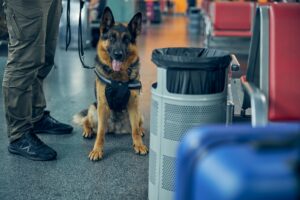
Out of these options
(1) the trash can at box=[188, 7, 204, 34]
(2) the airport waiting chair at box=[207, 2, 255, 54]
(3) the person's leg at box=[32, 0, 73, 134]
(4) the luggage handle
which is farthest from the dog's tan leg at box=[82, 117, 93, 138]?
(1) the trash can at box=[188, 7, 204, 34]

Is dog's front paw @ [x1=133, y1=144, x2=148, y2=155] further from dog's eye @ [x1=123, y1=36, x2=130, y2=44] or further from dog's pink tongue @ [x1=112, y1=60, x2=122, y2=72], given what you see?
dog's eye @ [x1=123, y1=36, x2=130, y2=44]

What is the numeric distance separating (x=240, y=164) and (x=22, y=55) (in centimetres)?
204

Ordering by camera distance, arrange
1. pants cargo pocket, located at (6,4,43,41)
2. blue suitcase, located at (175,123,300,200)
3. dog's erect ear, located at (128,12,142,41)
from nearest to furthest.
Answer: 1. blue suitcase, located at (175,123,300,200)
2. pants cargo pocket, located at (6,4,43,41)
3. dog's erect ear, located at (128,12,142,41)

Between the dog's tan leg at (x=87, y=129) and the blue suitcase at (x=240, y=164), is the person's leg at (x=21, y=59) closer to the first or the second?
the dog's tan leg at (x=87, y=129)

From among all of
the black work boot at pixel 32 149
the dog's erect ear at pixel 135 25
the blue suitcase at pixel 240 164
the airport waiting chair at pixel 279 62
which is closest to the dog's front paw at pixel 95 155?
the black work boot at pixel 32 149

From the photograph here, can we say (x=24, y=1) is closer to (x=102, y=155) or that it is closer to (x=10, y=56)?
(x=10, y=56)

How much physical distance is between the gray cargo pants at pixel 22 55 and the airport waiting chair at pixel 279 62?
4.20ft

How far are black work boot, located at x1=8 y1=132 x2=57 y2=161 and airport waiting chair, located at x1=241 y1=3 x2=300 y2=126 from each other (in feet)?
4.53

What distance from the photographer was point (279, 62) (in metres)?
1.86

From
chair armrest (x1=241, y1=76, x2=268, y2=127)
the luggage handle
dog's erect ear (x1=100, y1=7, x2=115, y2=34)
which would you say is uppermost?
dog's erect ear (x1=100, y1=7, x2=115, y2=34)

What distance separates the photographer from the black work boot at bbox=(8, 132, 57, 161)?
108 inches

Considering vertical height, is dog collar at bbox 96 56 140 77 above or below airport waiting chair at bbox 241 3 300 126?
below

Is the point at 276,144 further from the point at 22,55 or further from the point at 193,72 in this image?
the point at 22,55

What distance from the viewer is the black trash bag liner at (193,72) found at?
188cm
